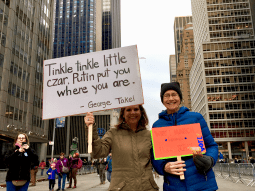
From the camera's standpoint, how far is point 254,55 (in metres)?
75.3

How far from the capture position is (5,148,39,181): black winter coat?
17.0 ft

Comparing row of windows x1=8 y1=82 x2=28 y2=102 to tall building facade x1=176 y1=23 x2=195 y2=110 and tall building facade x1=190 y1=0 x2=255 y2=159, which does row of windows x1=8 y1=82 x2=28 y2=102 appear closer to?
tall building facade x1=190 y1=0 x2=255 y2=159

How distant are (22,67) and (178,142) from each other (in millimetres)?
39888

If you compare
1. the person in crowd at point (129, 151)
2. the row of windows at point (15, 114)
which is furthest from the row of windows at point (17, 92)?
the person in crowd at point (129, 151)

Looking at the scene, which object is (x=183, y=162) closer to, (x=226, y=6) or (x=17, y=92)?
(x=17, y=92)

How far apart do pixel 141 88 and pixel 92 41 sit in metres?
138

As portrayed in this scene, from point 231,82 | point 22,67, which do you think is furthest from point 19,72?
point 231,82

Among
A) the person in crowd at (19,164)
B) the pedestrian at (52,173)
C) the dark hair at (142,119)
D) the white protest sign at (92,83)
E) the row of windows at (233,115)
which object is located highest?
the row of windows at (233,115)

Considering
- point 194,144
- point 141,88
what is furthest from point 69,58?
point 194,144

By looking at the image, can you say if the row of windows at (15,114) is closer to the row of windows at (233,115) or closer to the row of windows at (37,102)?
the row of windows at (37,102)

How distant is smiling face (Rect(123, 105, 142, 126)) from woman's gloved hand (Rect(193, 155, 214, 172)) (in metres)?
1.01

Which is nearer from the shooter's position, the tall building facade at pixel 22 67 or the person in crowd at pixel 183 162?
the person in crowd at pixel 183 162

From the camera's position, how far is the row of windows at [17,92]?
114 feet

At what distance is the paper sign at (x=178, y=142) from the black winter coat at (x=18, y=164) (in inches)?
140
